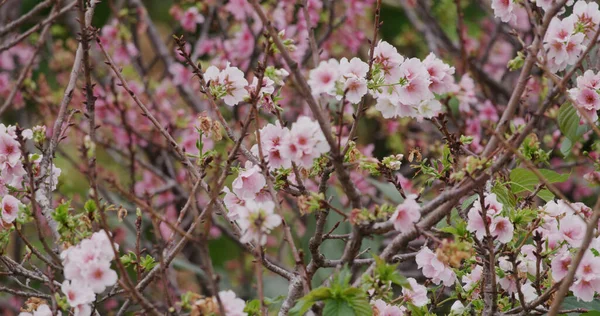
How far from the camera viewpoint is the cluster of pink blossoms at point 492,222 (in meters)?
1.37

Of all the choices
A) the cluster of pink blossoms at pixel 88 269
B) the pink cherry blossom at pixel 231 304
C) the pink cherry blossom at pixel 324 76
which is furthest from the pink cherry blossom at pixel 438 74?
the cluster of pink blossoms at pixel 88 269

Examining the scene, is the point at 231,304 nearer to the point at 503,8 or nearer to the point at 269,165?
the point at 269,165

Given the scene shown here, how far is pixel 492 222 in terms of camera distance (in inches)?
54.2

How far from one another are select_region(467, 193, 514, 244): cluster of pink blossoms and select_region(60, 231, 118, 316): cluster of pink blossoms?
2.50 ft

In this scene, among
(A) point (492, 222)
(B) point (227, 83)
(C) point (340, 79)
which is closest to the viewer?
(C) point (340, 79)

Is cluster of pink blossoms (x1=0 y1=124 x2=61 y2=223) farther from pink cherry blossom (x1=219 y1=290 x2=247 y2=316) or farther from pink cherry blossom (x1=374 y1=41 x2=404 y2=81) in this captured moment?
pink cherry blossom (x1=374 y1=41 x2=404 y2=81)

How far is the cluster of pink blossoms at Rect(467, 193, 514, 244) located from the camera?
137 cm

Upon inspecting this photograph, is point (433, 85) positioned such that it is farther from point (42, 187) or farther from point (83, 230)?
point (42, 187)

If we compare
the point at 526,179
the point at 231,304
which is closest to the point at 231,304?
the point at 231,304

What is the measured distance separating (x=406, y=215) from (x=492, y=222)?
0.94 feet

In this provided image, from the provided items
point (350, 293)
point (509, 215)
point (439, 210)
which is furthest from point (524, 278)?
point (350, 293)

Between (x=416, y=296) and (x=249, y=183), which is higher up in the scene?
(x=249, y=183)

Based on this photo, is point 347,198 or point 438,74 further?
point 347,198

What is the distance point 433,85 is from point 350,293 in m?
0.56
